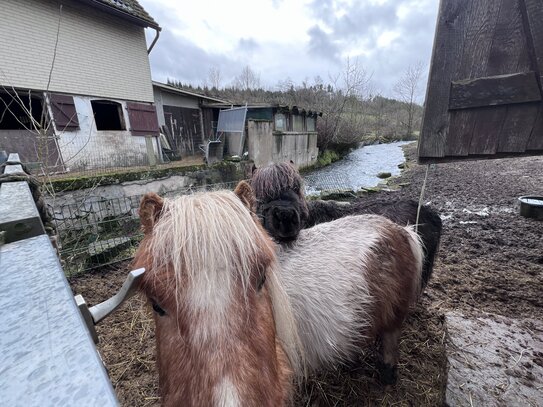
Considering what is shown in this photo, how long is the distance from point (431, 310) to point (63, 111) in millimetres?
12415

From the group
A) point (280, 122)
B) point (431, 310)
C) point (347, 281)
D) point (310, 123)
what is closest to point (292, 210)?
point (347, 281)

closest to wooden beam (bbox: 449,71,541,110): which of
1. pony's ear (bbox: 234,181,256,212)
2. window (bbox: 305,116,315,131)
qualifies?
pony's ear (bbox: 234,181,256,212)

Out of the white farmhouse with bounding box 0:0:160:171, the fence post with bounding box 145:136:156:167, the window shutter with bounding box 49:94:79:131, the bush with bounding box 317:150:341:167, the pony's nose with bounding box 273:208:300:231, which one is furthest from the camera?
the bush with bounding box 317:150:341:167

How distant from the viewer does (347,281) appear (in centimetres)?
200

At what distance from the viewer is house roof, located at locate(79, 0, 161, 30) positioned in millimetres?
9534

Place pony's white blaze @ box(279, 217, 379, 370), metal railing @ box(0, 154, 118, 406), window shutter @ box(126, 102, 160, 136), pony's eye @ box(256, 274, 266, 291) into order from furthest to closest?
1. window shutter @ box(126, 102, 160, 136)
2. pony's white blaze @ box(279, 217, 379, 370)
3. pony's eye @ box(256, 274, 266, 291)
4. metal railing @ box(0, 154, 118, 406)

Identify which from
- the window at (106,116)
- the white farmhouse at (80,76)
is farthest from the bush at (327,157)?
the window at (106,116)

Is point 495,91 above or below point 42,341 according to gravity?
above

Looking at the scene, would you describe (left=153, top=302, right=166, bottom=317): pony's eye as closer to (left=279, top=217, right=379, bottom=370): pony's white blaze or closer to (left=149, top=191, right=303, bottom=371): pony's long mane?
(left=149, top=191, right=303, bottom=371): pony's long mane

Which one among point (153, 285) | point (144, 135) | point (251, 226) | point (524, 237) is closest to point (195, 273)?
point (153, 285)

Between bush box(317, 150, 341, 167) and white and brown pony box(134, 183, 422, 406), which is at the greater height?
white and brown pony box(134, 183, 422, 406)

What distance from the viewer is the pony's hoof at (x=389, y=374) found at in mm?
2395

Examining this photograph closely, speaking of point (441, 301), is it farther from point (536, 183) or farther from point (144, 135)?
→ point (144, 135)

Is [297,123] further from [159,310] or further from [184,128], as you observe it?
[159,310]
